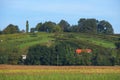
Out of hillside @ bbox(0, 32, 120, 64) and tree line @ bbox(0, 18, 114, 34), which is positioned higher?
tree line @ bbox(0, 18, 114, 34)

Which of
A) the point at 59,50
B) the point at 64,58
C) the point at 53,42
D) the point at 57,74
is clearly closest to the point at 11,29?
the point at 53,42

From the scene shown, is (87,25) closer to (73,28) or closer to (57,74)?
(73,28)

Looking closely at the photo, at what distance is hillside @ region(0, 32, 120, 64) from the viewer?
73.1 meters

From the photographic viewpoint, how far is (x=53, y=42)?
83.3m

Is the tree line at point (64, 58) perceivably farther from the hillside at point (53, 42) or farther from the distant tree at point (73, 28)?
the distant tree at point (73, 28)

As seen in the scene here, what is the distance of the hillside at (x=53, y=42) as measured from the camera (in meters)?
73.1

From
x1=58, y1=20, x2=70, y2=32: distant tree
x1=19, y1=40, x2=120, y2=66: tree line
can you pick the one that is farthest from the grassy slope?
x1=58, y1=20, x2=70, y2=32: distant tree

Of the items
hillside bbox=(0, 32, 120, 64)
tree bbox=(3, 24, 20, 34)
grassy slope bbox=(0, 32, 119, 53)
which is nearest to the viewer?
hillside bbox=(0, 32, 120, 64)

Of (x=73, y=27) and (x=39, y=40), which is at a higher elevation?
(x=73, y=27)

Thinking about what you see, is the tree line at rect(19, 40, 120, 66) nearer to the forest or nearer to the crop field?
the forest

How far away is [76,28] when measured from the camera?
122 meters

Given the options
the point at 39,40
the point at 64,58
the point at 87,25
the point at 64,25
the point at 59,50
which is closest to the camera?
the point at 64,58

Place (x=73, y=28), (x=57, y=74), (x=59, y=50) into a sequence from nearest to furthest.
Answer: (x=57, y=74) → (x=59, y=50) → (x=73, y=28)

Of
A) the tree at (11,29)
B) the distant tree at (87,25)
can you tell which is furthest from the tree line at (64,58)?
the distant tree at (87,25)
